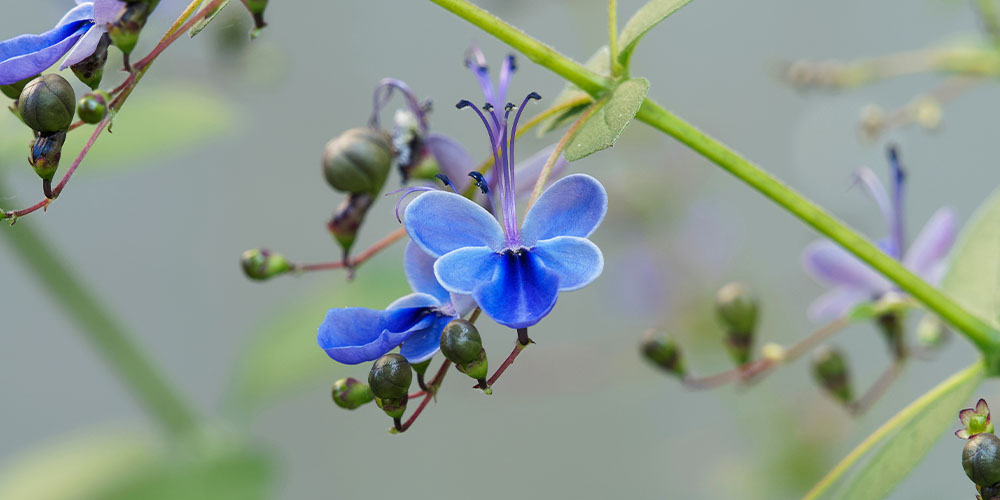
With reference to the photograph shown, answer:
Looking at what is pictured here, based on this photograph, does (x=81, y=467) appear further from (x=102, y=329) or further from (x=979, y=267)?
(x=979, y=267)

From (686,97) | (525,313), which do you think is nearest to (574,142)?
(525,313)

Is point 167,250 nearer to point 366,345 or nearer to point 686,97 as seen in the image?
point 686,97

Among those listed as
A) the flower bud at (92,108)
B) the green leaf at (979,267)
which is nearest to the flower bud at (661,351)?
the green leaf at (979,267)

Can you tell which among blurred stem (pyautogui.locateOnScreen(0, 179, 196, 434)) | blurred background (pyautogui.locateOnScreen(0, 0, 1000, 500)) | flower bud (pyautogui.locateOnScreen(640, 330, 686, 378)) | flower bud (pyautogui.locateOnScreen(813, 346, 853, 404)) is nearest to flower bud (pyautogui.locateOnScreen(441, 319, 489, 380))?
flower bud (pyautogui.locateOnScreen(640, 330, 686, 378))

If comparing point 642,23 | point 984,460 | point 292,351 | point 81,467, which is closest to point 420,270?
point 642,23

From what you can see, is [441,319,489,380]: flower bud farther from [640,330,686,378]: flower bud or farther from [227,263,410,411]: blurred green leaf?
[227,263,410,411]: blurred green leaf

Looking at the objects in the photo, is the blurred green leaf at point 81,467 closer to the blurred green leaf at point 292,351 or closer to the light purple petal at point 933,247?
the blurred green leaf at point 292,351

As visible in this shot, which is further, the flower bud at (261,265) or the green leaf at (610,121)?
the flower bud at (261,265)
